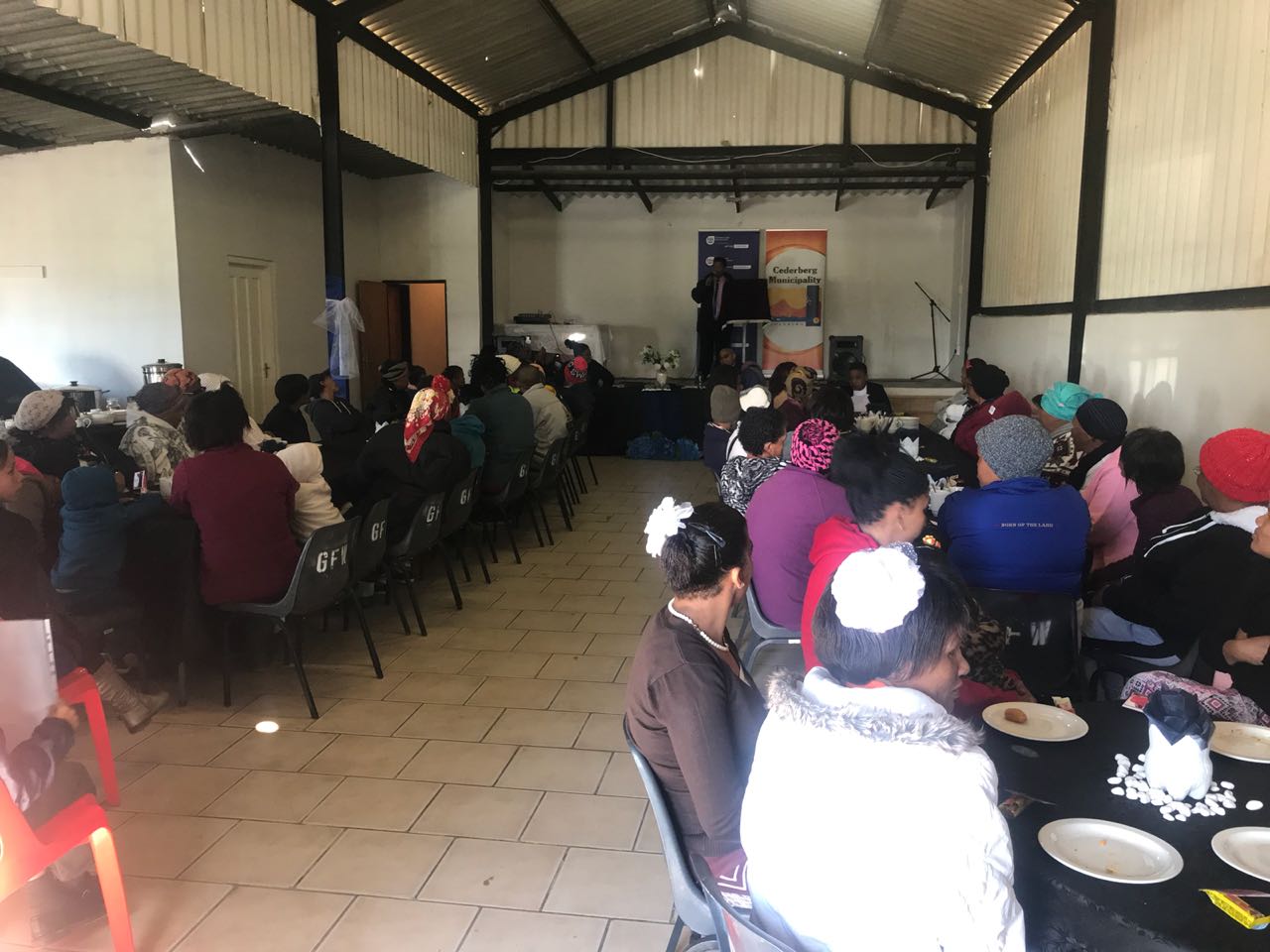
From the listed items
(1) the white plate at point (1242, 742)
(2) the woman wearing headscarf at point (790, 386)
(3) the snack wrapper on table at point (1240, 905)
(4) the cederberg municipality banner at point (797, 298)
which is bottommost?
(3) the snack wrapper on table at point (1240, 905)

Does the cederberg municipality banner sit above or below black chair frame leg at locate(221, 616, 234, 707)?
above

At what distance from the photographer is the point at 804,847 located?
1262mm

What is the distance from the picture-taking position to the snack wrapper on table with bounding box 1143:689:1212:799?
1581mm

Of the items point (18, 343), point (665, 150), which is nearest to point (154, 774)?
point (18, 343)

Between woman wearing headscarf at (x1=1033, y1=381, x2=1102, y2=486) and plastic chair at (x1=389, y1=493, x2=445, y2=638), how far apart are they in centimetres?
289

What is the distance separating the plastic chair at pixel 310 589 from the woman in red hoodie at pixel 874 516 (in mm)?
1837

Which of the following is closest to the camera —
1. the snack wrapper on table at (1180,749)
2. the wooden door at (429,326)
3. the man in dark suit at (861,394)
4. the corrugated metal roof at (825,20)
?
the snack wrapper on table at (1180,749)

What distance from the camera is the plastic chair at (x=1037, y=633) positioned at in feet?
8.64

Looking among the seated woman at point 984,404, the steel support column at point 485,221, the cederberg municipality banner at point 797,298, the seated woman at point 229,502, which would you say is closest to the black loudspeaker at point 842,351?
the cederberg municipality banner at point 797,298

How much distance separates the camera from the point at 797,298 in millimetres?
11734

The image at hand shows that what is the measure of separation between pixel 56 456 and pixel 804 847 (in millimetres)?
3752

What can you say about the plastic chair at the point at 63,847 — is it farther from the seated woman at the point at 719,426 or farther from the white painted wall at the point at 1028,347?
the white painted wall at the point at 1028,347

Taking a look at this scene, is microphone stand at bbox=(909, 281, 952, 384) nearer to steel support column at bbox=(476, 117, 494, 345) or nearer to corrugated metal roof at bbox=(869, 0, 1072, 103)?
corrugated metal roof at bbox=(869, 0, 1072, 103)

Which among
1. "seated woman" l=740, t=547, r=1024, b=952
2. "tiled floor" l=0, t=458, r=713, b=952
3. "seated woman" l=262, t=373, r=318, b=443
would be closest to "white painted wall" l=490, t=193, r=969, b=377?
"seated woman" l=262, t=373, r=318, b=443
